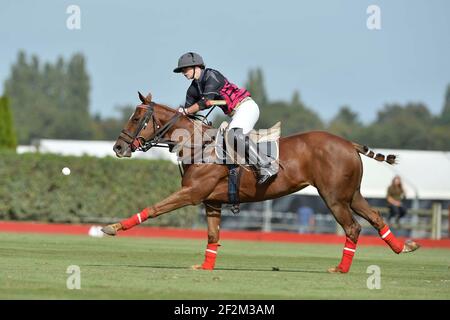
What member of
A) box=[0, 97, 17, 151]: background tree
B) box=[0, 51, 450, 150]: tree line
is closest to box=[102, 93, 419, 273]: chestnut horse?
box=[0, 97, 17, 151]: background tree

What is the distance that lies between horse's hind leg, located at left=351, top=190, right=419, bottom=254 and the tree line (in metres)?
69.0

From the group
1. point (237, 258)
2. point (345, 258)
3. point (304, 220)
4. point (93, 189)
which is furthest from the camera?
point (304, 220)

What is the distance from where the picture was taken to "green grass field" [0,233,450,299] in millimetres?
9625

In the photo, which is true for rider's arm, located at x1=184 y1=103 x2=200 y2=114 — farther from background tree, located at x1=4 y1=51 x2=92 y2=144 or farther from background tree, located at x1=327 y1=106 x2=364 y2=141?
background tree, located at x1=4 y1=51 x2=92 y2=144

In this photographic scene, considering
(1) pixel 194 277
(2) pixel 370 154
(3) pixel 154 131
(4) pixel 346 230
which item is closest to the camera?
(1) pixel 194 277

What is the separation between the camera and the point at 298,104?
401 ft

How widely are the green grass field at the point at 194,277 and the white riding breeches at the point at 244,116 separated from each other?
1853 millimetres

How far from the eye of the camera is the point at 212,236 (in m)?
12.7

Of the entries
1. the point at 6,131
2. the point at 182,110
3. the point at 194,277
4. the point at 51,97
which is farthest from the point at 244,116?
the point at 51,97

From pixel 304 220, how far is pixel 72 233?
33.1 feet

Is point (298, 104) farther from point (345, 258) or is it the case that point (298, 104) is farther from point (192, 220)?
point (345, 258)

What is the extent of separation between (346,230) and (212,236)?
68.0 inches

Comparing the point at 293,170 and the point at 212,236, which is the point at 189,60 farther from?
the point at 212,236
